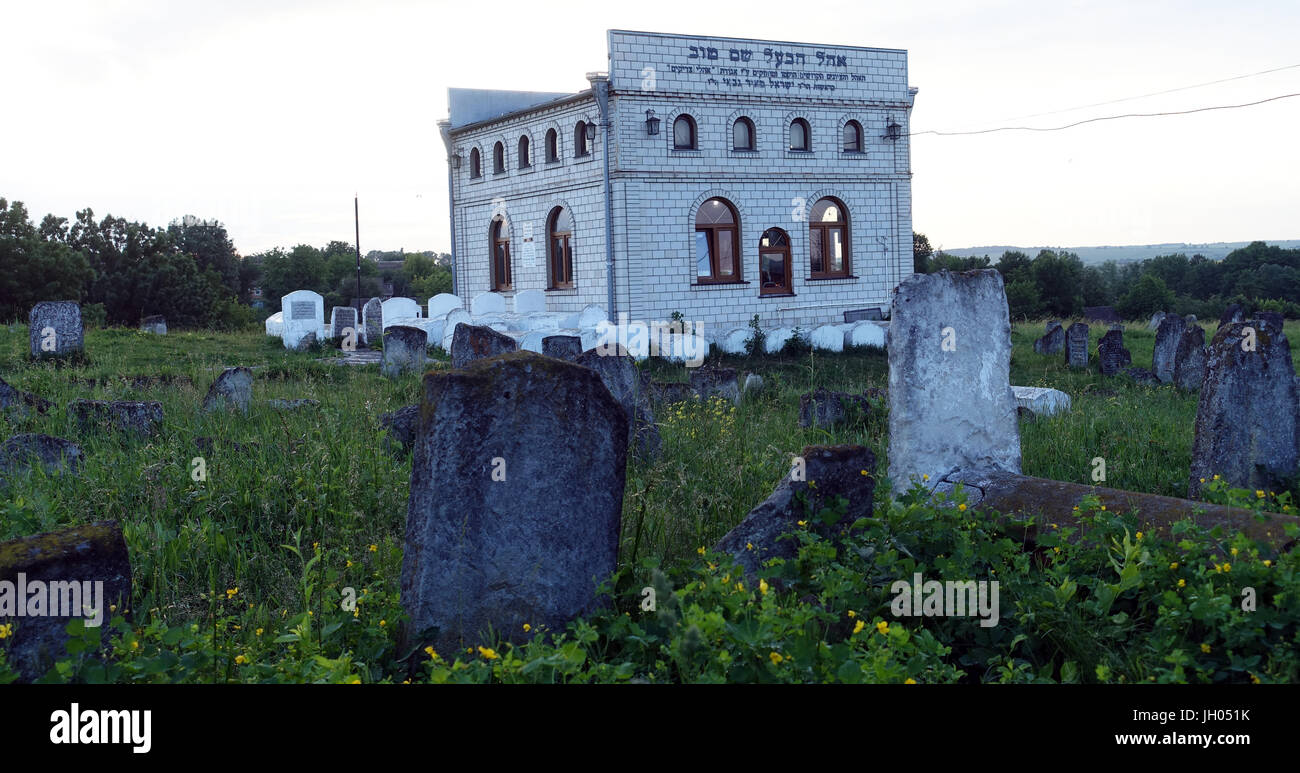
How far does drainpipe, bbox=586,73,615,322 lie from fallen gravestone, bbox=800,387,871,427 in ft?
49.0

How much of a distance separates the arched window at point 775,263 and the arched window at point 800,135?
2194 millimetres

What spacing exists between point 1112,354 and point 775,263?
11010mm

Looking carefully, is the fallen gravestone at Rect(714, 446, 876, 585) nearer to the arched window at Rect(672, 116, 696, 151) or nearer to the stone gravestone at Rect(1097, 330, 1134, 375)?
the stone gravestone at Rect(1097, 330, 1134, 375)

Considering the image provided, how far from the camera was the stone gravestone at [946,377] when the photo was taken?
6465mm

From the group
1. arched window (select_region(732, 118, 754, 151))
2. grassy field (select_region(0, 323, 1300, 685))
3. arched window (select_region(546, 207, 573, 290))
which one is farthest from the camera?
arched window (select_region(546, 207, 573, 290))

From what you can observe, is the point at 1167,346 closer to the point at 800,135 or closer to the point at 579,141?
the point at 800,135

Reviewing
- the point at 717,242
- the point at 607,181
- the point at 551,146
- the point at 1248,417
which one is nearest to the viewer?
the point at 1248,417

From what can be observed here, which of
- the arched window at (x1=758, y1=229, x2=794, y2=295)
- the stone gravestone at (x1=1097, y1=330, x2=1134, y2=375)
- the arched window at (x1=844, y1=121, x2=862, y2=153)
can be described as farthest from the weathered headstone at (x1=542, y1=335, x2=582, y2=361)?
the arched window at (x1=844, y1=121, x2=862, y2=153)

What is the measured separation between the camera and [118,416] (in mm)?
8133

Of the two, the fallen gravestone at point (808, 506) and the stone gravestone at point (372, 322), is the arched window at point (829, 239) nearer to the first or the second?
the stone gravestone at point (372, 322)

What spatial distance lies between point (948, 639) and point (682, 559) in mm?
1404

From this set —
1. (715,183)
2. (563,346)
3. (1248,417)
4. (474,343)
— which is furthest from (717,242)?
(1248,417)

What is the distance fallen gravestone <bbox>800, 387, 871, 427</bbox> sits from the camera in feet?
31.8
